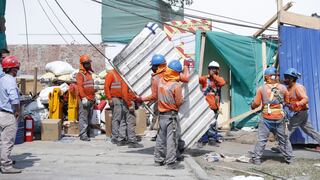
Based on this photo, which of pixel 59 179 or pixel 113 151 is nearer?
pixel 59 179

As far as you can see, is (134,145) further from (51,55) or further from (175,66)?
(51,55)

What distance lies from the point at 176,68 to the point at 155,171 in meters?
1.82

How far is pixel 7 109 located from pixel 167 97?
2.66 metres

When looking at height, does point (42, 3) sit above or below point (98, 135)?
above

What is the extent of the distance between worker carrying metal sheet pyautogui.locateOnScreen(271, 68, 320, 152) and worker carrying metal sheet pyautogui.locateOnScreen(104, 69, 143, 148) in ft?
10.6

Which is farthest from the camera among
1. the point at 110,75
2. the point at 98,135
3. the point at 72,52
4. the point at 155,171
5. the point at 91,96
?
the point at 72,52

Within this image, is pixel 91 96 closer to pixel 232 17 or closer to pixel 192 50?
pixel 192 50

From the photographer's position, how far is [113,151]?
369 inches

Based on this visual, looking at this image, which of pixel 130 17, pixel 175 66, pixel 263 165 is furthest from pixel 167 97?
pixel 130 17

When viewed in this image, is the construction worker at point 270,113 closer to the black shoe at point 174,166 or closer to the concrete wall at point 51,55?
the black shoe at point 174,166

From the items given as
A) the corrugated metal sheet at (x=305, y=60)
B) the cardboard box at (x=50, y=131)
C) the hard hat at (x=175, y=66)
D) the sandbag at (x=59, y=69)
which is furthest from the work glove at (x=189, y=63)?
the sandbag at (x=59, y=69)

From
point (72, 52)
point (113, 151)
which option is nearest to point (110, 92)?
point (113, 151)

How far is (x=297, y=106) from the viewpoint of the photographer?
30.9 ft

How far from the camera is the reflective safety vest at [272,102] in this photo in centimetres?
842
